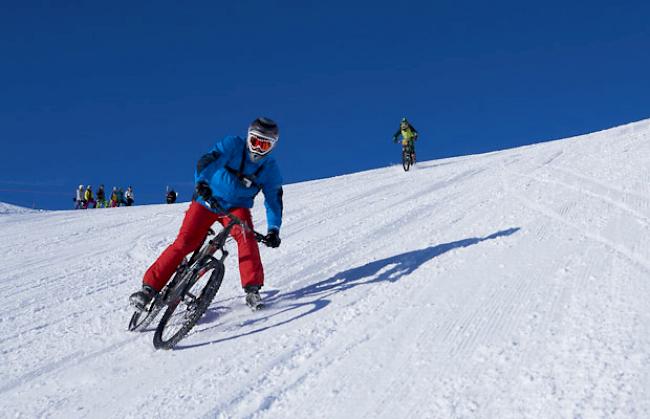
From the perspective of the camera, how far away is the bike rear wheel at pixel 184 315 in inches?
162

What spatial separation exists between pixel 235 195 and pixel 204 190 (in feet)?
1.36

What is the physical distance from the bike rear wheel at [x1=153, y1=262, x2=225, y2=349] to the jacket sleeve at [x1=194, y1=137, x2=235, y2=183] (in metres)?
0.80

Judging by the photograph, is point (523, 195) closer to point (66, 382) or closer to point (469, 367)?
point (469, 367)

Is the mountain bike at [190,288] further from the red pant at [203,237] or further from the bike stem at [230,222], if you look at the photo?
the red pant at [203,237]

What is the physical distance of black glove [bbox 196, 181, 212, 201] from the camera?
447 cm

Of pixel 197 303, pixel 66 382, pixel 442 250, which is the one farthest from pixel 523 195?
pixel 66 382

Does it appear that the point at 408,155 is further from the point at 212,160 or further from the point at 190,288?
the point at 190,288

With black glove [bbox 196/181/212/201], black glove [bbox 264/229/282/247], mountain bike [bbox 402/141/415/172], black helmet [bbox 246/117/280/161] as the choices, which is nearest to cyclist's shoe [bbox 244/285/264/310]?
black glove [bbox 264/229/282/247]

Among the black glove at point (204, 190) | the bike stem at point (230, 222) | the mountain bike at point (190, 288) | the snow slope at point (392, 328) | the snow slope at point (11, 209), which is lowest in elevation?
the snow slope at point (392, 328)

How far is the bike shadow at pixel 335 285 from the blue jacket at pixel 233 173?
2.44 ft

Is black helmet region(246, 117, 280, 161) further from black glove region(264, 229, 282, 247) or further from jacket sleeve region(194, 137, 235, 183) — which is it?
black glove region(264, 229, 282, 247)

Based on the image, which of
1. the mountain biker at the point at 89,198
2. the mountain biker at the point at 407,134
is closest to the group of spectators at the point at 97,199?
the mountain biker at the point at 89,198

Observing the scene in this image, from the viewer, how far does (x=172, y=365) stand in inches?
148

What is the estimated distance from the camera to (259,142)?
467cm
